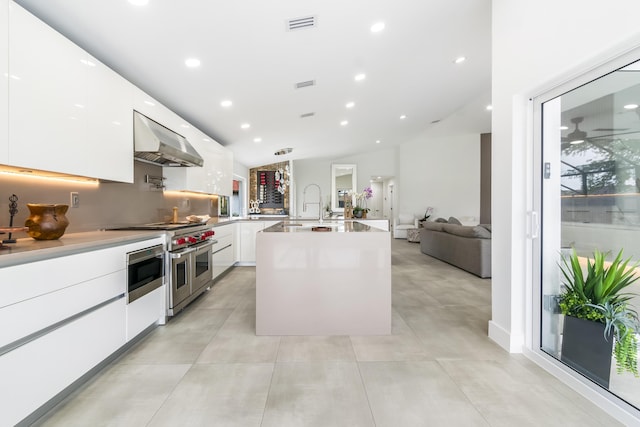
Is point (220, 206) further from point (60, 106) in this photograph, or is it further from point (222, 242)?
point (60, 106)

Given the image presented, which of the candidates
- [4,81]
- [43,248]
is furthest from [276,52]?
[43,248]

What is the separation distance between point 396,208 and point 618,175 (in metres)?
9.38

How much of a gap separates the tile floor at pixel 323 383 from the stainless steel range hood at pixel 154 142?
1.62 meters

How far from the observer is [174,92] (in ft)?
11.0

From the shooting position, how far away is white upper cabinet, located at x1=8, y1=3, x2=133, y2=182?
1.69m

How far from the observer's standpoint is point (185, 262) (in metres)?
3.15

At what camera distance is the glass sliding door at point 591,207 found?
5.38 ft

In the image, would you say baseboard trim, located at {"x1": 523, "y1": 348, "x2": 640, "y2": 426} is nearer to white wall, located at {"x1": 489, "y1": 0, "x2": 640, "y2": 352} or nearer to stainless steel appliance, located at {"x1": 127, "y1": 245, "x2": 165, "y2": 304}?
white wall, located at {"x1": 489, "y1": 0, "x2": 640, "y2": 352}

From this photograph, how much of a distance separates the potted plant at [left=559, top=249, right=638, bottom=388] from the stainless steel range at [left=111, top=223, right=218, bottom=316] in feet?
10.2

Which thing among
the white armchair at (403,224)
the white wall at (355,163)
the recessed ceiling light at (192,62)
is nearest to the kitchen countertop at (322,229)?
the recessed ceiling light at (192,62)

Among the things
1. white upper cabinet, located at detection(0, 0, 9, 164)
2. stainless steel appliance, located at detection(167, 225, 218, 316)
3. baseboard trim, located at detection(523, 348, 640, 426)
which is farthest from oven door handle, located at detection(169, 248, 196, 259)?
baseboard trim, located at detection(523, 348, 640, 426)

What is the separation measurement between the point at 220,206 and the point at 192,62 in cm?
356

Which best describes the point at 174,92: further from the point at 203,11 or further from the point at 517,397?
the point at 517,397

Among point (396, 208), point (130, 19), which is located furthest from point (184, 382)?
point (396, 208)
